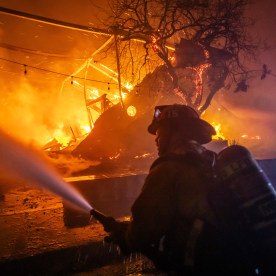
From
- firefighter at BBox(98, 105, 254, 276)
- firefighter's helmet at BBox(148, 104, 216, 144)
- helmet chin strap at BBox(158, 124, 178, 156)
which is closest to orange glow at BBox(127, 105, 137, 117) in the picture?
firefighter's helmet at BBox(148, 104, 216, 144)

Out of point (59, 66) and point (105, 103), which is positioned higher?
point (59, 66)

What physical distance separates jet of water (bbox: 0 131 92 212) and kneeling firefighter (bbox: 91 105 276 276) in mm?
1495

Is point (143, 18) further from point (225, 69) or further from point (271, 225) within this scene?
point (271, 225)

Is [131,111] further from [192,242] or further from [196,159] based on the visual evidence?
[192,242]

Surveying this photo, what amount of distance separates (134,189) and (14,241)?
11.0 ft

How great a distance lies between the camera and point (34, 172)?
5.05m

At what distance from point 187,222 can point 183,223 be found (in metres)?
0.04

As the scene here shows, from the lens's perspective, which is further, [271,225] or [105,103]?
[105,103]

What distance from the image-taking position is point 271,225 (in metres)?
1.49

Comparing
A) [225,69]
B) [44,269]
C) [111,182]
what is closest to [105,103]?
[225,69]

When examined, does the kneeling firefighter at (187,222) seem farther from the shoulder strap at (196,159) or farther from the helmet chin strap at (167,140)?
the helmet chin strap at (167,140)

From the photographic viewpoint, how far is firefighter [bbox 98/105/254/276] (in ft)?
4.99

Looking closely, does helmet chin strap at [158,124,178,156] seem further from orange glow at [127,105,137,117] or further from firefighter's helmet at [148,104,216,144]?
orange glow at [127,105,137,117]

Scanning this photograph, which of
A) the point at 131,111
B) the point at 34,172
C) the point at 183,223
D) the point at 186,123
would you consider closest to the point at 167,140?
the point at 186,123
